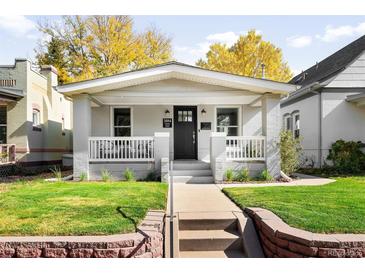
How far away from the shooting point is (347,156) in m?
12.5

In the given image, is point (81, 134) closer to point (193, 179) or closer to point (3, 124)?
point (193, 179)

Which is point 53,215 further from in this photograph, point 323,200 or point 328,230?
point 323,200

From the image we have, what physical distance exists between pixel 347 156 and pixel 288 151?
360 cm

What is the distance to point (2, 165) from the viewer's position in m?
12.5

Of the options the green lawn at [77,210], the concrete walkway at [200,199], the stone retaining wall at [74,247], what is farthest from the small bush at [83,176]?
the stone retaining wall at [74,247]

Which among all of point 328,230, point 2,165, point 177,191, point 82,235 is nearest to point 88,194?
point 177,191

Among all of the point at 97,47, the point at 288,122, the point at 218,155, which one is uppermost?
the point at 97,47

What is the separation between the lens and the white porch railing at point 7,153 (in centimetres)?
1283

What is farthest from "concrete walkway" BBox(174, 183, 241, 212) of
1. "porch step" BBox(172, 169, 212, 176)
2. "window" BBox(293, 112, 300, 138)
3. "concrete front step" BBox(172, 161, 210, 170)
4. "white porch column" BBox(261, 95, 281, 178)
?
"window" BBox(293, 112, 300, 138)

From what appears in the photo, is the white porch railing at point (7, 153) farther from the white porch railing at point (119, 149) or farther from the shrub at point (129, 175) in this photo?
the shrub at point (129, 175)

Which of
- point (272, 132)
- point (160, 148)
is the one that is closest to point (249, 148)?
point (272, 132)

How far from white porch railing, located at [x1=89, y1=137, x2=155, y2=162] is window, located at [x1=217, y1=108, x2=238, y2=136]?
348 centimetres

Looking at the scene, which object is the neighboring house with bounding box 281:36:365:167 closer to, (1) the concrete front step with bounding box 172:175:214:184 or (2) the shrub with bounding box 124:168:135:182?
(1) the concrete front step with bounding box 172:175:214:184

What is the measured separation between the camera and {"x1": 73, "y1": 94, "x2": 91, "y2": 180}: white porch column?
407 inches
